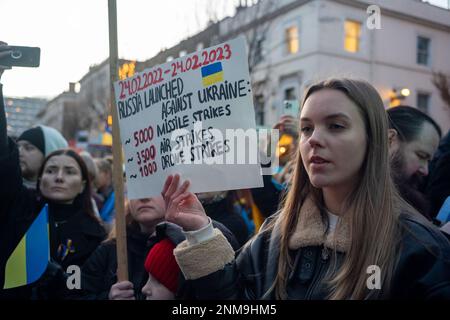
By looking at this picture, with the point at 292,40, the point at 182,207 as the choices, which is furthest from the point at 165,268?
the point at 292,40

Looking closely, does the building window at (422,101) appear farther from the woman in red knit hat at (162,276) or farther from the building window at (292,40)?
the building window at (292,40)

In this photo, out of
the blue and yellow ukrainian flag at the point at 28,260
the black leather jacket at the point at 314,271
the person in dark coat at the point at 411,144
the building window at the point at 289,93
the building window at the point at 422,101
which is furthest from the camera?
the building window at the point at 289,93

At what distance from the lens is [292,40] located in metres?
14.7

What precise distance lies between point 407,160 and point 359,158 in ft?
4.13

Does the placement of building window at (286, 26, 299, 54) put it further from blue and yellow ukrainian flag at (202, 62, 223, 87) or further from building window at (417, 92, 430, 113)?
blue and yellow ukrainian flag at (202, 62, 223, 87)

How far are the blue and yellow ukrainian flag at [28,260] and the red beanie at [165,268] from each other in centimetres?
75

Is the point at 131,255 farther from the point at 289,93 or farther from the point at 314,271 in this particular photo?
the point at 289,93

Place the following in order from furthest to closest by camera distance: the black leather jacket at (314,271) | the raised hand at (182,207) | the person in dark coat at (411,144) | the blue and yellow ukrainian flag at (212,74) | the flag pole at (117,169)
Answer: the person in dark coat at (411,144) < the flag pole at (117,169) < the blue and yellow ukrainian flag at (212,74) < the raised hand at (182,207) < the black leather jacket at (314,271)

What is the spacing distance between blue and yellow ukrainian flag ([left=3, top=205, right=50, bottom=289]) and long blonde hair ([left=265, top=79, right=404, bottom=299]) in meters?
1.31

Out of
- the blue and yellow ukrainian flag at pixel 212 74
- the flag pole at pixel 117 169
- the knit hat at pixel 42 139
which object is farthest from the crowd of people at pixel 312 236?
the knit hat at pixel 42 139

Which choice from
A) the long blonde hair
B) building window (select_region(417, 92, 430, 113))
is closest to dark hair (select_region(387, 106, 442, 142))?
the long blonde hair

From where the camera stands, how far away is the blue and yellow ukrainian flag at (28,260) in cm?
225

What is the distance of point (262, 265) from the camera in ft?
5.79

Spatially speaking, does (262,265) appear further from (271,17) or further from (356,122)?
(271,17)
